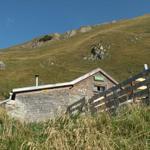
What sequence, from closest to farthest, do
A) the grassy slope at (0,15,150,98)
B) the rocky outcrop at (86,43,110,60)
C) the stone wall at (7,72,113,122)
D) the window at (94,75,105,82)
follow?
the stone wall at (7,72,113,122) → the window at (94,75,105,82) → the grassy slope at (0,15,150,98) → the rocky outcrop at (86,43,110,60)

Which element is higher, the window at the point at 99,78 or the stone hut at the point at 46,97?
the window at the point at 99,78

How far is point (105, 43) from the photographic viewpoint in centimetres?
9238

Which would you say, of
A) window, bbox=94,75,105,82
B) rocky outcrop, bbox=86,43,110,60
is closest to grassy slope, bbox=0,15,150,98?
rocky outcrop, bbox=86,43,110,60

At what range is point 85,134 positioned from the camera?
7.55m

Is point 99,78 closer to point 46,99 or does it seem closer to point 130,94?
point 46,99

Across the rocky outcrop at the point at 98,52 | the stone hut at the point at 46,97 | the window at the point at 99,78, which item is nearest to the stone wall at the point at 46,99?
the stone hut at the point at 46,97

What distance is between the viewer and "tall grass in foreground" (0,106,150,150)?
289 inches

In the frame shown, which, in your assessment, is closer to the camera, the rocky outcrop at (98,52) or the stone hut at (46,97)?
the stone hut at (46,97)

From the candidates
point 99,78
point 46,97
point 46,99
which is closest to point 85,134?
point 46,99

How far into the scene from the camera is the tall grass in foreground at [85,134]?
7.33m

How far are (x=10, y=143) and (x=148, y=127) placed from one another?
7.32 ft

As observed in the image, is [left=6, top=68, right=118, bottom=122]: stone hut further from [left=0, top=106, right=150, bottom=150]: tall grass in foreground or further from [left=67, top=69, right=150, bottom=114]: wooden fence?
[left=0, top=106, right=150, bottom=150]: tall grass in foreground

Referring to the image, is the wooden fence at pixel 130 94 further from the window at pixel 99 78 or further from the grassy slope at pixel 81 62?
the grassy slope at pixel 81 62

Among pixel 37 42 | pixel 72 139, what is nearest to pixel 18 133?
pixel 72 139
